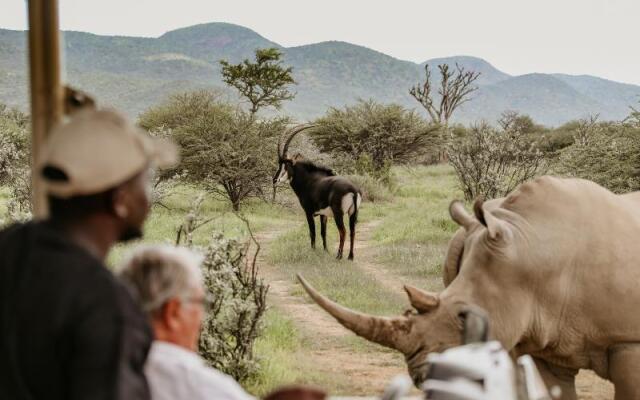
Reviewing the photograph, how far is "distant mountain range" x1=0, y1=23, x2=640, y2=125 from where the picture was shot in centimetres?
10806

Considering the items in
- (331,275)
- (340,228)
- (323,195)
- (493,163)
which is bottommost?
(331,275)

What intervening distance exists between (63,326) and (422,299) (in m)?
2.88

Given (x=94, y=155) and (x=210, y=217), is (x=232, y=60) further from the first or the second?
(x=94, y=155)

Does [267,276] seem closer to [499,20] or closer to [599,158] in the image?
[599,158]

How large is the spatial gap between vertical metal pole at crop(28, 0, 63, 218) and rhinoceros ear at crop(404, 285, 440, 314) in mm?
2222

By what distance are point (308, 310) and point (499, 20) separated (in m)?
44.8

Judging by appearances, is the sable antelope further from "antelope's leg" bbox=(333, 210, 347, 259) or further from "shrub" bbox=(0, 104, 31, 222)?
"shrub" bbox=(0, 104, 31, 222)

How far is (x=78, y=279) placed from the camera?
1.94 metres

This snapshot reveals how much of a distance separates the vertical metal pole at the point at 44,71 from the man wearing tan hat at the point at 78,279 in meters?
0.62

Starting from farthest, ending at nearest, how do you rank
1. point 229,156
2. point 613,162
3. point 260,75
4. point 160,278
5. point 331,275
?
point 260,75, point 229,156, point 613,162, point 331,275, point 160,278

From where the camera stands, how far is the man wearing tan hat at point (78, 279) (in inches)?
75.2

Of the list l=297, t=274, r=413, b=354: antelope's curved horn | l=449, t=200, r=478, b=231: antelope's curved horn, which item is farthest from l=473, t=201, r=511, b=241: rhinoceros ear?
l=297, t=274, r=413, b=354: antelope's curved horn

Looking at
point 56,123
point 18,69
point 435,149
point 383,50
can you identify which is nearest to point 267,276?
point 56,123

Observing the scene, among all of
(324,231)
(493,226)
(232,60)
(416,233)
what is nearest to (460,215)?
(493,226)
